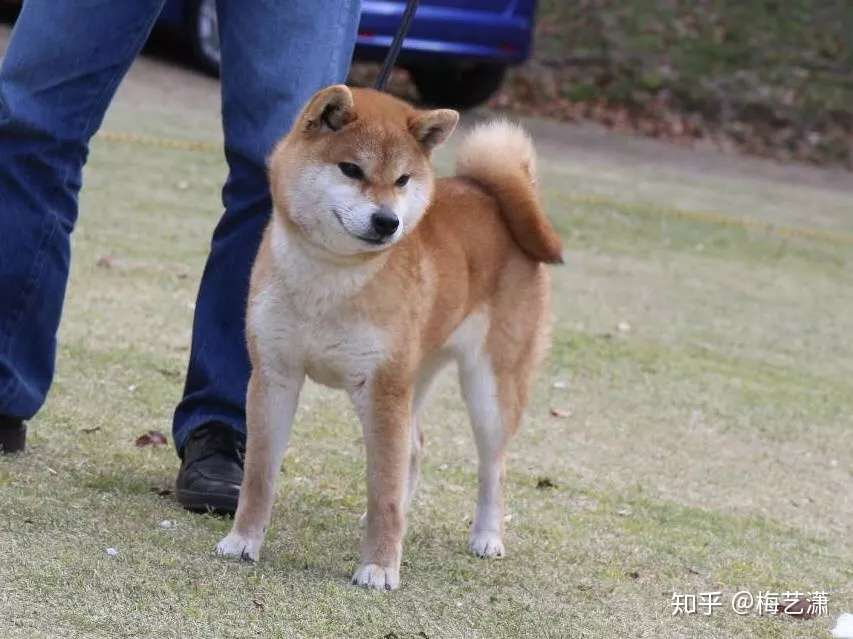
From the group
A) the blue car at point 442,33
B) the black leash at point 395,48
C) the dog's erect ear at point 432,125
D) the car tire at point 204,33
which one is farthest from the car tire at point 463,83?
the dog's erect ear at point 432,125

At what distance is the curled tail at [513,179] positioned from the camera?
11.5 ft

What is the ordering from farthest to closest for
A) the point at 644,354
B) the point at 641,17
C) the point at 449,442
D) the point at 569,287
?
the point at 641,17
the point at 569,287
the point at 644,354
the point at 449,442

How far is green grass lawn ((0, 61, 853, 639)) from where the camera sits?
293 cm

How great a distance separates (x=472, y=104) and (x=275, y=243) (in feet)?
27.7

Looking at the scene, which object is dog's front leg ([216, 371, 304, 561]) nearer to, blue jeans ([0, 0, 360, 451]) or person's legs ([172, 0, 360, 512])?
person's legs ([172, 0, 360, 512])

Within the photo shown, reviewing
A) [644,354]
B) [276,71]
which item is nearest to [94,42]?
[276,71]

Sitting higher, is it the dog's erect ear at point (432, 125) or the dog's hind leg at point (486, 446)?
the dog's erect ear at point (432, 125)

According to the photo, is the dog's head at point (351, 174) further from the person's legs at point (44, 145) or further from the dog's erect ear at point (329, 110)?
the person's legs at point (44, 145)

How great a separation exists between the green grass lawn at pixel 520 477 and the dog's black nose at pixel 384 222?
0.69m

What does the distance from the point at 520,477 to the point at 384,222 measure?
1.43 meters

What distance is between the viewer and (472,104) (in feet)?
37.3

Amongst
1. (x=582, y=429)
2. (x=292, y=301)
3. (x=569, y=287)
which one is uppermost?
(x=292, y=301)

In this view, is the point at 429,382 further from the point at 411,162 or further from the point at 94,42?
the point at 94,42

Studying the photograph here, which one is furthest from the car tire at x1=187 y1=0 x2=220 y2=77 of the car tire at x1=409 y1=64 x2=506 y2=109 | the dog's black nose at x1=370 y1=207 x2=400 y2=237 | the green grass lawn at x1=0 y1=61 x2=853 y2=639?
the dog's black nose at x1=370 y1=207 x2=400 y2=237
